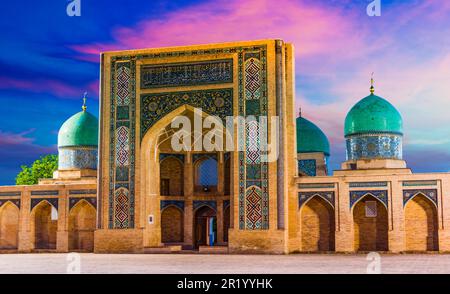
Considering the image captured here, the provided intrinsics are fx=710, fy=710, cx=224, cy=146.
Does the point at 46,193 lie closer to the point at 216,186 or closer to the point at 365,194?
the point at 216,186

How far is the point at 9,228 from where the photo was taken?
2186 centimetres

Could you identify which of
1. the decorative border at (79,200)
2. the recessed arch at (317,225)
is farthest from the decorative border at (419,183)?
the decorative border at (79,200)

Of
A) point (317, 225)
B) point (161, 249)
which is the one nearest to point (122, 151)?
point (161, 249)

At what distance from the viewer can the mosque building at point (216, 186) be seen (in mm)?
17875

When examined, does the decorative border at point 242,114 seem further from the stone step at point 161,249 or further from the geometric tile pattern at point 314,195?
the geometric tile pattern at point 314,195

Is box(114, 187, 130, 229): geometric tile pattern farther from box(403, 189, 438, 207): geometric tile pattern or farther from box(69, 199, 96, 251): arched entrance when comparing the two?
box(403, 189, 438, 207): geometric tile pattern

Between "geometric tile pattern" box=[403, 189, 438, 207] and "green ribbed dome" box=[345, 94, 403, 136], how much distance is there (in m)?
4.34

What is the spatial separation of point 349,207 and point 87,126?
10.5 m

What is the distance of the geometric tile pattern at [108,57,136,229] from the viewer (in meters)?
18.9

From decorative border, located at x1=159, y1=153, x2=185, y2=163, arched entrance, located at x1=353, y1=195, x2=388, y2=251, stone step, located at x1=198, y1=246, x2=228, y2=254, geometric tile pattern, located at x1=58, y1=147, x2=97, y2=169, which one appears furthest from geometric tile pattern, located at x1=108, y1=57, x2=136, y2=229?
arched entrance, located at x1=353, y1=195, x2=388, y2=251

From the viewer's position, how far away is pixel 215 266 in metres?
13.2
